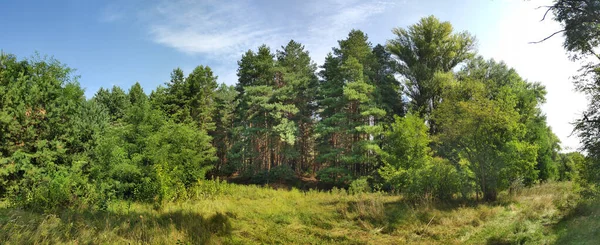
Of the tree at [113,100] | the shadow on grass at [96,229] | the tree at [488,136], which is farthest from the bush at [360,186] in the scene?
the tree at [113,100]

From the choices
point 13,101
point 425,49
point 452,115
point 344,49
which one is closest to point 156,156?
point 13,101

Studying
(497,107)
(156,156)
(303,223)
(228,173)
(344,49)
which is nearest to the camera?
(303,223)

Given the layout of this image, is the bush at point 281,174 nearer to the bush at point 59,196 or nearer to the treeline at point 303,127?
the treeline at point 303,127

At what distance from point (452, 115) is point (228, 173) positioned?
2894 cm

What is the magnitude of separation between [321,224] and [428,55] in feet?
75.3

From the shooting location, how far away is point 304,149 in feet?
120

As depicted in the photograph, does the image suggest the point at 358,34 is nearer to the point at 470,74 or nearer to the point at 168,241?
the point at 470,74

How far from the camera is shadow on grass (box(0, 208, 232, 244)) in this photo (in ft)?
22.3

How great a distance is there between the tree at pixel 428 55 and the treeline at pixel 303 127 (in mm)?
104

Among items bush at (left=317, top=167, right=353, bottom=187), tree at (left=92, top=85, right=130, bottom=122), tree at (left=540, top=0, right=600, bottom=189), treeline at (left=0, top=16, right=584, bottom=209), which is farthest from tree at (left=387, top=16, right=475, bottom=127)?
tree at (left=92, top=85, right=130, bottom=122)

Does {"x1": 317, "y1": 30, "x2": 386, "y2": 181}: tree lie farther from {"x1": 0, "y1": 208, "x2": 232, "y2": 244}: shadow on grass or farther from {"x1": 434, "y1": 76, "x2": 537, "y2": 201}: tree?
{"x1": 0, "y1": 208, "x2": 232, "y2": 244}: shadow on grass

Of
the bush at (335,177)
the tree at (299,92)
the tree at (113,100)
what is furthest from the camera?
the tree at (113,100)

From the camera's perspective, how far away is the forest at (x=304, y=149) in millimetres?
10016

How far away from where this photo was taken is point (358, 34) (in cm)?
2969
